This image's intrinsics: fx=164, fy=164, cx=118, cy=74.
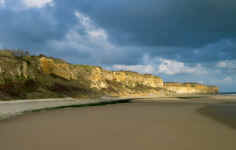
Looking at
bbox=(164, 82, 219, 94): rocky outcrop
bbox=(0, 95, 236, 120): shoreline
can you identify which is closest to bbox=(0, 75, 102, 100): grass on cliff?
bbox=(0, 95, 236, 120): shoreline

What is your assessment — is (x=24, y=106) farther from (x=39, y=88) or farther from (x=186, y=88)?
(x=186, y=88)

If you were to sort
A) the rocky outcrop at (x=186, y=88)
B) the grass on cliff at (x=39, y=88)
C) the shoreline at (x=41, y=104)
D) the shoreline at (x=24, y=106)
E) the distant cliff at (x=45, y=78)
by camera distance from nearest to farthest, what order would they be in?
the shoreline at (x=24, y=106) < the shoreline at (x=41, y=104) < the grass on cliff at (x=39, y=88) < the distant cliff at (x=45, y=78) < the rocky outcrop at (x=186, y=88)

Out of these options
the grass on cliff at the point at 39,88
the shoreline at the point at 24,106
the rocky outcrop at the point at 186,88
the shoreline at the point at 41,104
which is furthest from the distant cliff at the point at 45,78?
the rocky outcrop at the point at 186,88

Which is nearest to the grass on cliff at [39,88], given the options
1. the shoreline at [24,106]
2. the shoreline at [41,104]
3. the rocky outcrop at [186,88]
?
the shoreline at [41,104]

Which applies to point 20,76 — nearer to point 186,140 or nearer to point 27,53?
point 27,53

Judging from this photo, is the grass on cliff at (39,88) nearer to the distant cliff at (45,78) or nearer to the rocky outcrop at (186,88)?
the distant cliff at (45,78)

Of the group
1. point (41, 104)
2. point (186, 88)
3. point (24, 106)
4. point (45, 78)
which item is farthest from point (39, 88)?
point (186, 88)

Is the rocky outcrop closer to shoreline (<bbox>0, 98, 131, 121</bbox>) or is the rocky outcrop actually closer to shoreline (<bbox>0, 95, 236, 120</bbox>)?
shoreline (<bbox>0, 95, 236, 120</bbox>)

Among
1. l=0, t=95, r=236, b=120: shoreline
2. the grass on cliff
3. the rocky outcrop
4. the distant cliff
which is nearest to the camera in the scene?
l=0, t=95, r=236, b=120: shoreline

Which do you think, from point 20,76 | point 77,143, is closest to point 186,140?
point 77,143

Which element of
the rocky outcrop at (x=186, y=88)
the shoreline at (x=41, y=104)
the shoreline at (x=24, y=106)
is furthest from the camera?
the rocky outcrop at (x=186, y=88)

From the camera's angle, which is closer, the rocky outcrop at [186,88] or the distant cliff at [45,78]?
the distant cliff at [45,78]

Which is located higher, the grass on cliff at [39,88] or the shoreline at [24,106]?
the grass on cliff at [39,88]

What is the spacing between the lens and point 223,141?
6.41 metres
